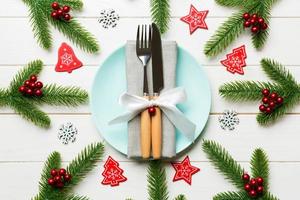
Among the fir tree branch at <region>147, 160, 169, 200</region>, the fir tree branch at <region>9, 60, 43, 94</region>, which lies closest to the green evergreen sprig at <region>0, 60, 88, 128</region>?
the fir tree branch at <region>9, 60, 43, 94</region>

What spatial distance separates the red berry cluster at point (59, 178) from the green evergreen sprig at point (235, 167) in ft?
1.03

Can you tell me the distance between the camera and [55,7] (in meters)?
1.04

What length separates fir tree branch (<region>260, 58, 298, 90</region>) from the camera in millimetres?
1026

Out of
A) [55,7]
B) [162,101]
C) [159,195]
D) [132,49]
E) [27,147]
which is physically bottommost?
[159,195]

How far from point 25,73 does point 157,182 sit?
0.39m

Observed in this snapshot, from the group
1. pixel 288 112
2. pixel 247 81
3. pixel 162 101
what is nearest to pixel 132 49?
pixel 162 101

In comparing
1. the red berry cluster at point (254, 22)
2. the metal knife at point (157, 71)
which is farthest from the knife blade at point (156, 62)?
the red berry cluster at point (254, 22)

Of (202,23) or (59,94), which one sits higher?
(202,23)

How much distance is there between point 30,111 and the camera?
3.37ft

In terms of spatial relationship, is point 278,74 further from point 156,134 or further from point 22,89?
point 22,89

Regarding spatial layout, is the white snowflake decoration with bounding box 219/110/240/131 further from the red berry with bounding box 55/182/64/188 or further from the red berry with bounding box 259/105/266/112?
the red berry with bounding box 55/182/64/188

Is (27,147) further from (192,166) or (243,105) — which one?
(243,105)

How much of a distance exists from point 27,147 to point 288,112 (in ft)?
1.98

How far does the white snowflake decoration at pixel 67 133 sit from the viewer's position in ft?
3.40
